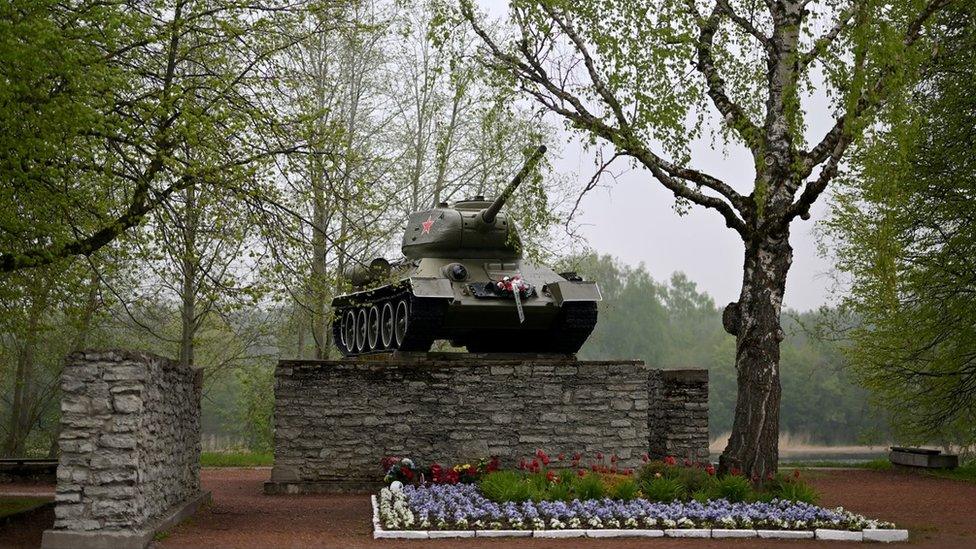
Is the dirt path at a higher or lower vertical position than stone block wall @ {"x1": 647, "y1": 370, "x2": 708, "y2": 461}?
lower

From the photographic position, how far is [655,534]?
1142cm

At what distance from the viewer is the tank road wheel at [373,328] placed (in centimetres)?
1881

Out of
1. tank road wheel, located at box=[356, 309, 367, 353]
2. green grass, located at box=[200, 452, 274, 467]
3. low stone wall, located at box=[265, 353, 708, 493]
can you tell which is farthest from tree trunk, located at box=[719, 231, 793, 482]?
green grass, located at box=[200, 452, 274, 467]

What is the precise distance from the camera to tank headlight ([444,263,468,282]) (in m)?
17.3

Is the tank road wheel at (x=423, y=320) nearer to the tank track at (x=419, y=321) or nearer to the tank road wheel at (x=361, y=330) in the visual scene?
the tank track at (x=419, y=321)

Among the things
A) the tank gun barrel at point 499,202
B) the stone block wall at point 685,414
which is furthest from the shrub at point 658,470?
the stone block wall at point 685,414

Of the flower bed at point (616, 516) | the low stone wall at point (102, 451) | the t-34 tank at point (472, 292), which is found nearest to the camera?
the low stone wall at point (102, 451)

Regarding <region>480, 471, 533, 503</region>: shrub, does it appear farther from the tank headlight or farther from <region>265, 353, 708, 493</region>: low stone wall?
the tank headlight

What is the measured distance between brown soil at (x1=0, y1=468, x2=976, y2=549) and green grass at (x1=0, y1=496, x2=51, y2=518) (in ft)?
1.76

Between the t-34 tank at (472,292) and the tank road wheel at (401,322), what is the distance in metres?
0.01

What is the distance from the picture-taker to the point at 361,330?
19.8m

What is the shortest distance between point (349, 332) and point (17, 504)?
25.4 feet

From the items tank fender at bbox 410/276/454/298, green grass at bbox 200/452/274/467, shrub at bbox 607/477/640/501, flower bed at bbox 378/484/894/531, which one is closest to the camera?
flower bed at bbox 378/484/894/531

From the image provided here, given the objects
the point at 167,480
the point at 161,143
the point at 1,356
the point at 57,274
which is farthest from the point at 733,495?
the point at 1,356
